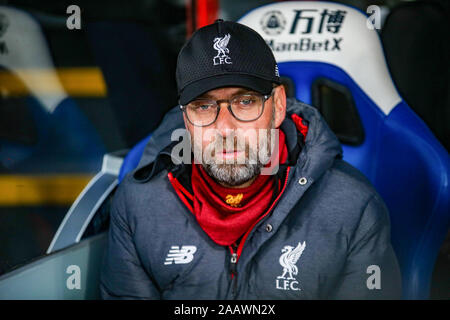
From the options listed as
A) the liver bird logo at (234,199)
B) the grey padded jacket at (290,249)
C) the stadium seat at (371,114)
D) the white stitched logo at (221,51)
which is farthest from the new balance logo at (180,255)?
the stadium seat at (371,114)

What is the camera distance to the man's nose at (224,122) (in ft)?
3.44

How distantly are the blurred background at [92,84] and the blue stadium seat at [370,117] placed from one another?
93 millimetres

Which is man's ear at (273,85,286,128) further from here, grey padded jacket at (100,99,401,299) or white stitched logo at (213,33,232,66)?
white stitched logo at (213,33,232,66)

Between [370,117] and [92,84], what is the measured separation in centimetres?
109

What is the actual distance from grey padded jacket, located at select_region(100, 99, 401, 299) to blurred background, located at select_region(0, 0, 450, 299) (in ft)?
0.83

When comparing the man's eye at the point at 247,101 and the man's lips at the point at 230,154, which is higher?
the man's eye at the point at 247,101

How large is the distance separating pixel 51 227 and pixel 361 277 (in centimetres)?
84

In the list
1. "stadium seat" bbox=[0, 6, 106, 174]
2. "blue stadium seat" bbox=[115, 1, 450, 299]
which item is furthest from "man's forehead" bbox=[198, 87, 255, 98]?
"stadium seat" bbox=[0, 6, 106, 174]

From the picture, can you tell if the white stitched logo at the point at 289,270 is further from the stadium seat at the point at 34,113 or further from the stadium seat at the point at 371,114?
the stadium seat at the point at 34,113

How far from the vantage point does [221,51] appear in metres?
1.06

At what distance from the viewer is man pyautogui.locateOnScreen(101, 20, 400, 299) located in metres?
1.06

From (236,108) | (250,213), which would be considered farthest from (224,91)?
(250,213)

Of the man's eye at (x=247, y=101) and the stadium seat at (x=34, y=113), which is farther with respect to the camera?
the stadium seat at (x=34, y=113)

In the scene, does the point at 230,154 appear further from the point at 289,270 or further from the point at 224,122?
the point at 289,270
